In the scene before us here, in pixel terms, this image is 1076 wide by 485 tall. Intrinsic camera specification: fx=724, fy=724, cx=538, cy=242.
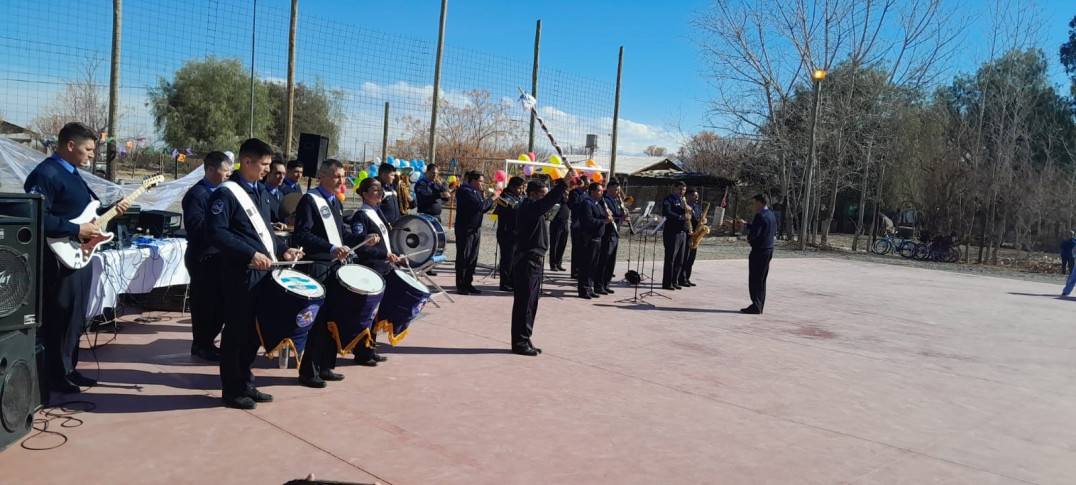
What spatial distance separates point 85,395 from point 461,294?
5910mm

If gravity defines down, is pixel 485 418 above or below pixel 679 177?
below

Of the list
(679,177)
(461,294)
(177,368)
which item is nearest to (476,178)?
(461,294)

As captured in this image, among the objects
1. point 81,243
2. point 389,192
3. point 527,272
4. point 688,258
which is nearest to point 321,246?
point 81,243

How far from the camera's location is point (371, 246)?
6.11 meters

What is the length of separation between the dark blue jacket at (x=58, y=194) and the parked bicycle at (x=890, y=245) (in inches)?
1026

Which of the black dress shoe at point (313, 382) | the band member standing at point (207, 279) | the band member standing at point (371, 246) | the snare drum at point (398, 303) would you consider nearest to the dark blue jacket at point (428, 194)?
the band member standing at point (371, 246)

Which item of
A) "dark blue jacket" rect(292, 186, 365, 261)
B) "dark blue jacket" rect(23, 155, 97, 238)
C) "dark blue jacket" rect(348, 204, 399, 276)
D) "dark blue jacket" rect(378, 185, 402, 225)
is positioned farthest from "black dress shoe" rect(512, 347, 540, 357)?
"dark blue jacket" rect(23, 155, 97, 238)

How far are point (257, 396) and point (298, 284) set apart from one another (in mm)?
812

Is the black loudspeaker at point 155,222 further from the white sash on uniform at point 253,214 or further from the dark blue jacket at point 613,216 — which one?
the dark blue jacket at point 613,216

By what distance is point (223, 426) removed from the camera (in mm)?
4500

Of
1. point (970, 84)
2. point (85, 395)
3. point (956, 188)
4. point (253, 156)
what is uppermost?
point (970, 84)

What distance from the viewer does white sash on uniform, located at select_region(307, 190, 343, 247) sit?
5.56 meters

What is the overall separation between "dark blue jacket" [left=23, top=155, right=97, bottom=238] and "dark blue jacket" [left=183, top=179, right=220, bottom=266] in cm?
72

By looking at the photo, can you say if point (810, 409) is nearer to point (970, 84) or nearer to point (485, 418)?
point (485, 418)
